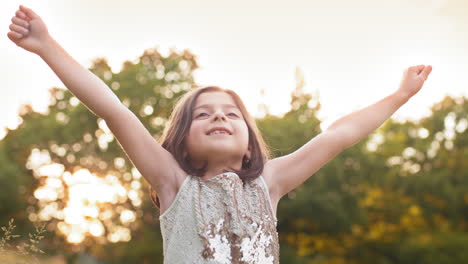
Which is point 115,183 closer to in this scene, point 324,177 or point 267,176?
point 324,177

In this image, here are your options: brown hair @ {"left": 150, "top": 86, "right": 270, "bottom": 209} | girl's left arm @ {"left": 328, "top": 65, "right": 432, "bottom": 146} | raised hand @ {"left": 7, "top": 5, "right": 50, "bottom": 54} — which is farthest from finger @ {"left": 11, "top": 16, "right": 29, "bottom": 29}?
girl's left arm @ {"left": 328, "top": 65, "right": 432, "bottom": 146}

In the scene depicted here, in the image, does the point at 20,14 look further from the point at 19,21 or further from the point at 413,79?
the point at 413,79

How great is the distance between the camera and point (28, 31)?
239 cm

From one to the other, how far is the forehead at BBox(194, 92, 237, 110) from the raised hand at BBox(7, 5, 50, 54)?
31.0 inches

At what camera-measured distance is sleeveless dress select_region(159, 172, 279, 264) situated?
93.2 inches

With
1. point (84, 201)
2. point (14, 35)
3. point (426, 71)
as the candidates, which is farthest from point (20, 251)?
point (84, 201)

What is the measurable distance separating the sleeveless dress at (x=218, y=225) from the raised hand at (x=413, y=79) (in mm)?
1050

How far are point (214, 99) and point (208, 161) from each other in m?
0.34

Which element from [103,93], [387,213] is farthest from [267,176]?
[387,213]

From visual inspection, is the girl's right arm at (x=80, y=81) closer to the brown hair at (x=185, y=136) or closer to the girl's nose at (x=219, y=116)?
the brown hair at (x=185, y=136)

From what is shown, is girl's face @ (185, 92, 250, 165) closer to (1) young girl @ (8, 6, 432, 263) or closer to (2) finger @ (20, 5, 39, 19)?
(1) young girl @ (8, 6, 432, 263)

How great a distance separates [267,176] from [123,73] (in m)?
20.0

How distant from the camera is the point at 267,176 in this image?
271cm

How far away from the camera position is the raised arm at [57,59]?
237 cm
